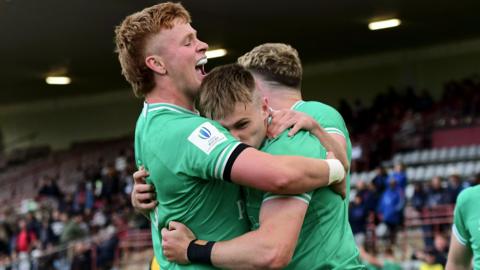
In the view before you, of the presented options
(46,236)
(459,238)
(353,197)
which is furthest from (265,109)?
(46,236)

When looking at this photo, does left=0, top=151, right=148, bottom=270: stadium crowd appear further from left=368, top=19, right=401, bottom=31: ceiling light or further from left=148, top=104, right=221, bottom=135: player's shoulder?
left=148, top=104, right=221, bottom=135: player's shoulder

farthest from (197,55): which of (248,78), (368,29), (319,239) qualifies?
(368,29)

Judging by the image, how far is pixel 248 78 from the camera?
3.49 m

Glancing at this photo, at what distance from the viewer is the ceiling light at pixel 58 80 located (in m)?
30.2

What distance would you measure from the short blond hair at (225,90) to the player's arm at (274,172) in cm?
21

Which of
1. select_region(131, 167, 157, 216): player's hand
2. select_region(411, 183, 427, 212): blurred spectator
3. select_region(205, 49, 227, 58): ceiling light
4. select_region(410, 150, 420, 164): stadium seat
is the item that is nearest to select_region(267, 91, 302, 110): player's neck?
select_region(131, 167, 157, 216): player's hand

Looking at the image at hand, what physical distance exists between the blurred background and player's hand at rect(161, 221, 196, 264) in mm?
9678

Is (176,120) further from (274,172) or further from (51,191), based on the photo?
(51,191)

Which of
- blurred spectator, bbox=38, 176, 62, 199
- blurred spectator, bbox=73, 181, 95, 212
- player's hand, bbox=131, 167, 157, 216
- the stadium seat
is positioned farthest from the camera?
blurred spectator, bbox=38, 176, 62, 199

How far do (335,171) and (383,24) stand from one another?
68.8 feet

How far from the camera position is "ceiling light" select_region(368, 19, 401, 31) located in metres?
23.7

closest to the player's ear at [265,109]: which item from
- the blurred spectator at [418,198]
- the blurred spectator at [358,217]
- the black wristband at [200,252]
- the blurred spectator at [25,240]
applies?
Result: the black wristband at [200,252]

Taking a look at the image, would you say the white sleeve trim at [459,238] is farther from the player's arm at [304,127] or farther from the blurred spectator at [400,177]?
the blurred spectator at [400,177]

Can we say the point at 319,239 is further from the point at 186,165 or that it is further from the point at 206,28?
the point at 206,28
